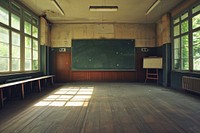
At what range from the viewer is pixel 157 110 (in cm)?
382

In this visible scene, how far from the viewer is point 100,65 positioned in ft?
31.4

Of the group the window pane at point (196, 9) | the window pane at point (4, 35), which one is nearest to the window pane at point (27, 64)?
the window pane at point (4, 35)

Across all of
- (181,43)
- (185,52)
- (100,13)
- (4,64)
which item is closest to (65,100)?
(4,64)

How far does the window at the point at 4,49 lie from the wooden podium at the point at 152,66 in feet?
22.4

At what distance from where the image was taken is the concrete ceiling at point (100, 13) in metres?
6.36

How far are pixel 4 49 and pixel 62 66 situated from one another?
4.46 meters

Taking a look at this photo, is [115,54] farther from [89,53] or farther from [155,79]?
[155,79]

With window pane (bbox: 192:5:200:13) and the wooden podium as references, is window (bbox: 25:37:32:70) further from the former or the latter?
window pane (bbox: 192:5:200:13)

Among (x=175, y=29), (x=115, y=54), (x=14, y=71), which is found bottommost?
(x=14, y=71)

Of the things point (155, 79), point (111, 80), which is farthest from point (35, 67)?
point (155, 79)

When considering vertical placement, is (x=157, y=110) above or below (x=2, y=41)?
below

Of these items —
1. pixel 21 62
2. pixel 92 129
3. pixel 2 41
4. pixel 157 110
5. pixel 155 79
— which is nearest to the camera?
pixel 92 129

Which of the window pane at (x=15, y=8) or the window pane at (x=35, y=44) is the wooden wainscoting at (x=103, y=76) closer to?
the window pane at (x=35, y=44)

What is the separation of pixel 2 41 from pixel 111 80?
6.11m
